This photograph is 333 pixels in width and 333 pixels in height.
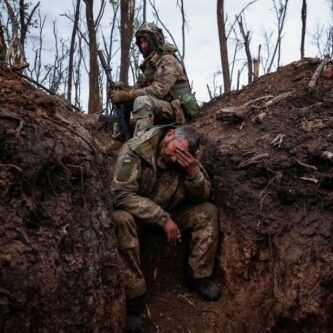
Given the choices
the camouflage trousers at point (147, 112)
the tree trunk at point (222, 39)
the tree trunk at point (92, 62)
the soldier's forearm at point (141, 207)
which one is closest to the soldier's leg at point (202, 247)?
the soldier's forearm at point (141, 207)

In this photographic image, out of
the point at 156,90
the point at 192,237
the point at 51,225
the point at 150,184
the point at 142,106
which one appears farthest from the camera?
the point at 156,90

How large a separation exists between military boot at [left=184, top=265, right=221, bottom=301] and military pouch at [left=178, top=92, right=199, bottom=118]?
10.1 ft

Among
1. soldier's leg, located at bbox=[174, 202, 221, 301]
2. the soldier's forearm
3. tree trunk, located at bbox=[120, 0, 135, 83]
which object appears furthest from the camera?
tree trunk, located at bbox=[120, 0, 135, 83]

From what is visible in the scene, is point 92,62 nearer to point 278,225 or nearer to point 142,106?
point 142,106

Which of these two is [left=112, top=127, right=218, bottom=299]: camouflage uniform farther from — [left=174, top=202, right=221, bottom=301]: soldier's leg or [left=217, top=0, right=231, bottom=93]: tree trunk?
[left=217, top=0, right=231, bottom=93]: tree trunk

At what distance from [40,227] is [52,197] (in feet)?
0.84

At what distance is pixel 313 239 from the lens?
3668mm

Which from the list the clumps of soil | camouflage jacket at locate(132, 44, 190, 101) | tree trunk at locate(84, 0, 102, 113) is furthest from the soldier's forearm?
tree trunk at locate(84, 0, 102, 113)

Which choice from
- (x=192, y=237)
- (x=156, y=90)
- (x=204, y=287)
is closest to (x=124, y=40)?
(x=156, y=90)

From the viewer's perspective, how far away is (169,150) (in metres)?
3.87

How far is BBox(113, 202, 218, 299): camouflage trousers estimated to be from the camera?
355 centimetres

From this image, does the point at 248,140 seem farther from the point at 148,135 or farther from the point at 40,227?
the point at 40,227

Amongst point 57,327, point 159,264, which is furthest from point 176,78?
point 57,327

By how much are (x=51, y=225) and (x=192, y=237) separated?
5.06 ft
